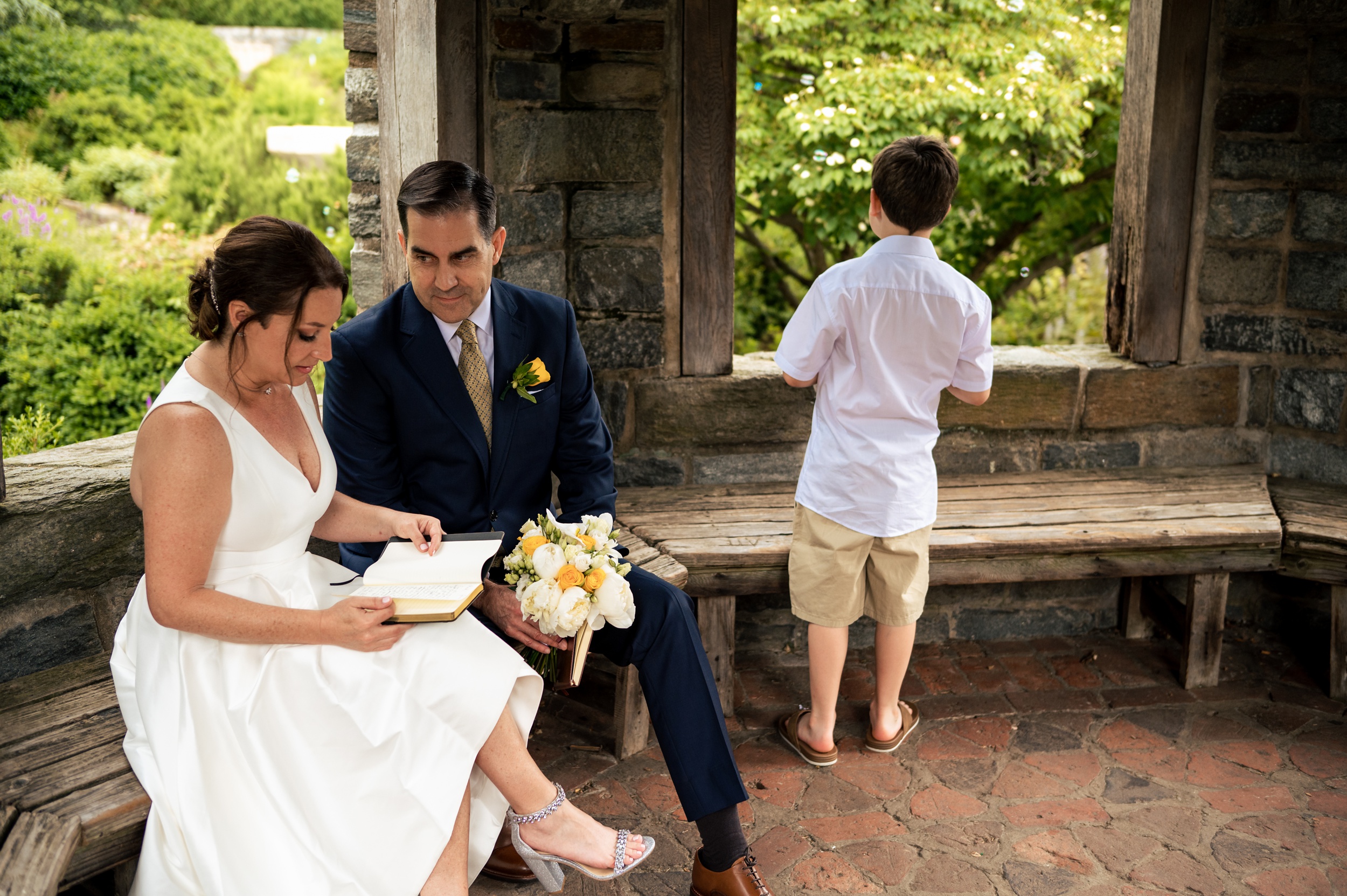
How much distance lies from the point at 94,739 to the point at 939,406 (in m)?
2.78

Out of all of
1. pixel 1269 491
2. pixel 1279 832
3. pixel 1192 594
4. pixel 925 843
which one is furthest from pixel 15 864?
pixel 1269 491

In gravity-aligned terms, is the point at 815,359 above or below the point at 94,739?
above

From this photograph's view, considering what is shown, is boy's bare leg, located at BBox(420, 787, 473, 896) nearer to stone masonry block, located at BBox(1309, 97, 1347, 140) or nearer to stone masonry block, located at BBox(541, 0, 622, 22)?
stone masonry block, located at BBox(541, 0, 622, 22)

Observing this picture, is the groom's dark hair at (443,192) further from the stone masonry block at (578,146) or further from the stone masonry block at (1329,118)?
the stone masonry block at (1329,118)

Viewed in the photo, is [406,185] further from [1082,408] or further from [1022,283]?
[1022,283]

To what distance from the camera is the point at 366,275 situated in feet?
14.8

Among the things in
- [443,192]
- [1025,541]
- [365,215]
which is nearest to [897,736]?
[1025,541]

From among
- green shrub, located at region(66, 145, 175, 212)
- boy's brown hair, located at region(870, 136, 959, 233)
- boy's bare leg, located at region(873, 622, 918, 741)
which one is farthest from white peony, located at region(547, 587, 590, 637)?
green shrub, located at region(66, 145, 175, 212)

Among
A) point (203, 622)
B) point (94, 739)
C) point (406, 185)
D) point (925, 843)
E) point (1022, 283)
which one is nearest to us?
point (203, 622)

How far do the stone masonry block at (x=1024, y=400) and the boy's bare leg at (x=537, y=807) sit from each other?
2.10m

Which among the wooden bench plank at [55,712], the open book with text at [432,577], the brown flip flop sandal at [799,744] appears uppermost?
the open book with text at [432,577]

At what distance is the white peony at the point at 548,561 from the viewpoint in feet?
7.34

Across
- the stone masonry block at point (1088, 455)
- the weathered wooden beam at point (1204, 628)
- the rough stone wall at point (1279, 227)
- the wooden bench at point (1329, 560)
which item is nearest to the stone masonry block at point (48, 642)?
the stone masonry block at point (1088, 455)

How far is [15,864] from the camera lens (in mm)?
1836
